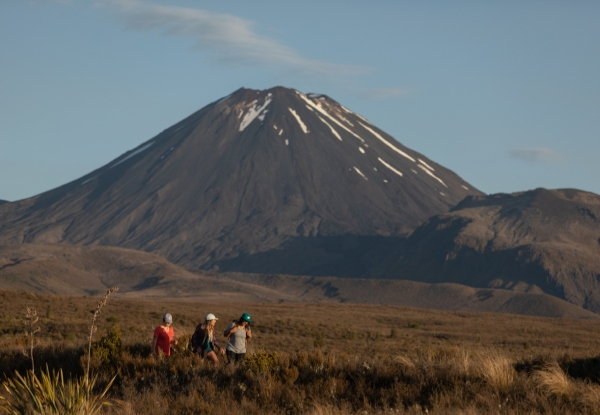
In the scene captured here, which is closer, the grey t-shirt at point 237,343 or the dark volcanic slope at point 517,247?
the grey t-shirt at point 237,343

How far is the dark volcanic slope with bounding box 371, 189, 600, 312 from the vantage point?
6270 inches

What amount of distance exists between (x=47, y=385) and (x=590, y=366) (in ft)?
29.1

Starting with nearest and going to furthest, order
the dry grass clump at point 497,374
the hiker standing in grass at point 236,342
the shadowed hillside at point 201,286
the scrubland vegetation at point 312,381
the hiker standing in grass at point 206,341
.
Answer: the scrubland vegetation at point 312,381 → the dry grass clump at point 497,374 → the hiker standing in grass at point 206,341 → the hiker standing in grass at point 236,342 → the shadowed hillside at point 201,286

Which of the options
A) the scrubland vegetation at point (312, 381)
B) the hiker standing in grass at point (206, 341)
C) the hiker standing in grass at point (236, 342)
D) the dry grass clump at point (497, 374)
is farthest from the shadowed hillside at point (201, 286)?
the dry grass clump at point (497, 374)

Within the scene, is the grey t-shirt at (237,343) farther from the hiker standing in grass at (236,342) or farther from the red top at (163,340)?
the red top at (163,340)

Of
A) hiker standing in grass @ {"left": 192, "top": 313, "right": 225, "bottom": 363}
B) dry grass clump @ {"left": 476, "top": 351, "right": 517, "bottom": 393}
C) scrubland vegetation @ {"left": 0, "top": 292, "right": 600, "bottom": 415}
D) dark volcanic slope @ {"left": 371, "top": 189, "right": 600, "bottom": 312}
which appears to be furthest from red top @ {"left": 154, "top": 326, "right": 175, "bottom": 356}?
dark volcanic slope @ {"left": 371, "top": 189, "right": 600, "bottom": 312}

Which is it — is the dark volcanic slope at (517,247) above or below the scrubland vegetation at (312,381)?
above

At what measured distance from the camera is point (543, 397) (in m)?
13.3

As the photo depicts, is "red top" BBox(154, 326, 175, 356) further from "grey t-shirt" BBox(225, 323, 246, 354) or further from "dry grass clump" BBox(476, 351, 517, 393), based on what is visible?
"dry grass clump" BBox(476, 351, 517, 393)

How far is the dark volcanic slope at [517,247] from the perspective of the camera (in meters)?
159

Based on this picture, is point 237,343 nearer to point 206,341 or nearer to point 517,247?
point 206,341

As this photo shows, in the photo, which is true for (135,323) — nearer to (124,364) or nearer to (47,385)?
(124,364)

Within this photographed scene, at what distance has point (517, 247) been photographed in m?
167

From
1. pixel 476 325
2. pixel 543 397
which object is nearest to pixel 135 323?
pixel 476 325
